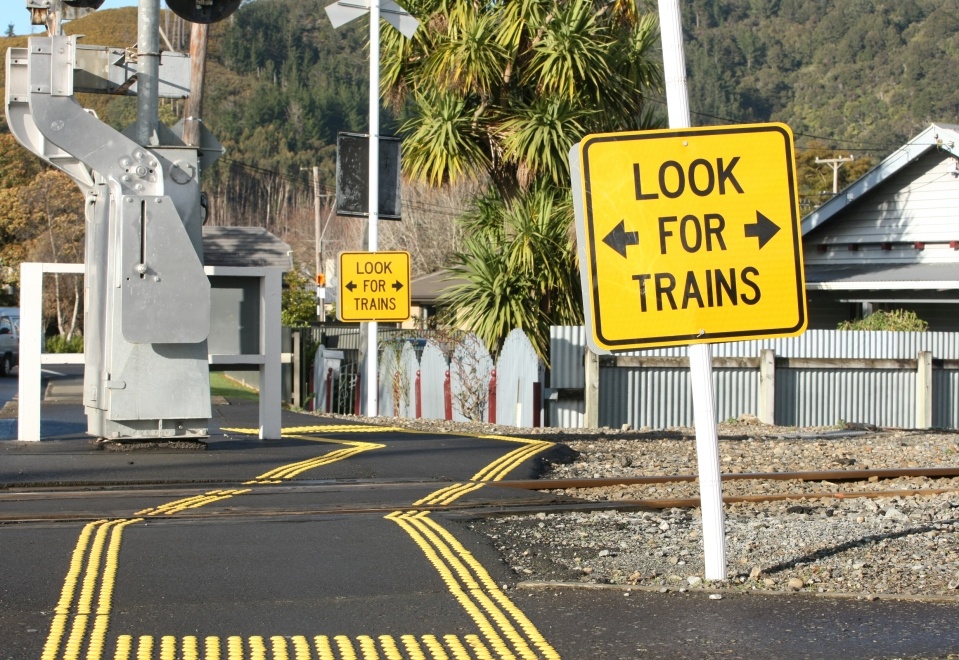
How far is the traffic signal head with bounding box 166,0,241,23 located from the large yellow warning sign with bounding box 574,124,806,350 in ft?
21.5

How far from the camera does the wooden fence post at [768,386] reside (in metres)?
17.0

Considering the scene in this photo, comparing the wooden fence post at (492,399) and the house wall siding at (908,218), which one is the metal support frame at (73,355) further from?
the house wall siding at (908,218)

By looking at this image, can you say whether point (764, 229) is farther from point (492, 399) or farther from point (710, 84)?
point (710, 84)

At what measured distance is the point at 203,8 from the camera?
1110 cm

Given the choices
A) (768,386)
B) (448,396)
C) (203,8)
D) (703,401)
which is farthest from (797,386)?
(703,401)

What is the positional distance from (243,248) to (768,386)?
1014 centimetres

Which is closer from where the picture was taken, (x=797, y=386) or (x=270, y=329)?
(x=270, y=329)

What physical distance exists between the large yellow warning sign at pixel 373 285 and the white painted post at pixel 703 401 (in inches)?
458

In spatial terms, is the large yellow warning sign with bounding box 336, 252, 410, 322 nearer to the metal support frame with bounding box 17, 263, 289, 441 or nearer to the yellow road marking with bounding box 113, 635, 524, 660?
the metal support frame with bounding box 17, 263, 289, 441


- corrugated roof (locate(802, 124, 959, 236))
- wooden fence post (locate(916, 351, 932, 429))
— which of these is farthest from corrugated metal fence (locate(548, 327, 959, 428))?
corrugated roof (locate(802, 124, 959, 236))

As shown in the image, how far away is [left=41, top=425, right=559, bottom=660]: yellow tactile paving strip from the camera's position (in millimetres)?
4535

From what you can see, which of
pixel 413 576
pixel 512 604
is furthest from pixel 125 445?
pixel 512 604

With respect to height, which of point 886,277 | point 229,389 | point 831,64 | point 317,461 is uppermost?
point 831,64

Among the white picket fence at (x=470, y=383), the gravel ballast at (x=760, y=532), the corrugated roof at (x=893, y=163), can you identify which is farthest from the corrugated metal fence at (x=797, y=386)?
the gravel ballast at (x=760, y=532)
